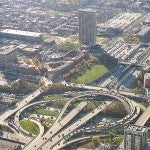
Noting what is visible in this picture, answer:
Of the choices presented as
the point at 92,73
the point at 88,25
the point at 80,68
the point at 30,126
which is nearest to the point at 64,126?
the point at 30,126

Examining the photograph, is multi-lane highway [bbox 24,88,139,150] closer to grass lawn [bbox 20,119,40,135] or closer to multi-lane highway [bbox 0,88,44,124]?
grass lawn [bbox 20,119,40,135]

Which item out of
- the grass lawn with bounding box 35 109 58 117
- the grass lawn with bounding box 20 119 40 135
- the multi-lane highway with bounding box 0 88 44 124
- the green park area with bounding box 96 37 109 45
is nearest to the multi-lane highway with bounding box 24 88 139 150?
the grass lawn with bounding box 35 109 58 117

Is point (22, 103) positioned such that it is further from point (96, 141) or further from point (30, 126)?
point (96, 141)

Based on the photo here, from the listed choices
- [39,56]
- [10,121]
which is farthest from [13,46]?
[10,121]

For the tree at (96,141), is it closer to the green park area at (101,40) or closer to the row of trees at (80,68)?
the row of trees at (80,68)

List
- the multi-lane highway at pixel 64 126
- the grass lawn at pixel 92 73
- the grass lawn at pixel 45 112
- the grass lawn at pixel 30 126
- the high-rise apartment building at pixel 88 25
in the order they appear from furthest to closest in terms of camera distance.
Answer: the high-rise apartment building at pixel 88 25 → the grass lawn at pixel 92 73 → the grass lawn at pixel 45 112 → the grass lawn at pixel 30 126 → the multi-lane highway at pixel 64 126

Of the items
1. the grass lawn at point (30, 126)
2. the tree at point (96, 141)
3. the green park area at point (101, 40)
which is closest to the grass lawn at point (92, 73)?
the green park area at point (101, 40)

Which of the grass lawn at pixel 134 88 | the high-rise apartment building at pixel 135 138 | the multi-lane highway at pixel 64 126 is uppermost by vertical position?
the high-rise apartment building at pixel 135 138
